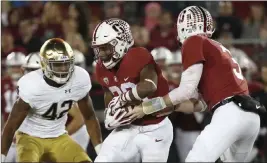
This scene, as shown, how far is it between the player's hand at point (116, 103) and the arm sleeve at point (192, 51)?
0.53m

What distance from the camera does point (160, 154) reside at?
5387mm

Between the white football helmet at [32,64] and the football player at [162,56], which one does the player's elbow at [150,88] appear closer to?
the white football helmet at [32,64]

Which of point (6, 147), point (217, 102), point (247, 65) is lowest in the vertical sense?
point (247, 65)

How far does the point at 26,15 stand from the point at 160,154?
4680 millimetres

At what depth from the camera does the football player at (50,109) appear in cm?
592

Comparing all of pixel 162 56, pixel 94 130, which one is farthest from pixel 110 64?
pixel 162 56

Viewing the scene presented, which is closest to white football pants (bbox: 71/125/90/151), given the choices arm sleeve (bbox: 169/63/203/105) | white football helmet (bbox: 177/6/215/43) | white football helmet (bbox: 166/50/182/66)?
white football helmet (bbox: 166/50/182/66)

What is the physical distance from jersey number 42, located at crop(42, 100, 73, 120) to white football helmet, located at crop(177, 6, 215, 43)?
119 cm

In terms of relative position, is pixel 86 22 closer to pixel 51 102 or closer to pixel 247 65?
pixel 247 65

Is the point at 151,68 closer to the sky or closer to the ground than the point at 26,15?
closer to the sky

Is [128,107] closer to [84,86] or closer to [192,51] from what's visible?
[192,51]

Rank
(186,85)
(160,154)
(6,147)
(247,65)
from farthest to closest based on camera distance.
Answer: (247,65), (6,147), (160,154), (186,85)

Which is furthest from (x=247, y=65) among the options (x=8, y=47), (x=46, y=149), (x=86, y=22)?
(x=46, y=149)

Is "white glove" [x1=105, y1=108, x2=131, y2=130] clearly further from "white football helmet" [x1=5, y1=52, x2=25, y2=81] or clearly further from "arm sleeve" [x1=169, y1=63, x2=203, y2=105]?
"white football helmet" [x1=5, y1=52, x2=25, y2=81]
